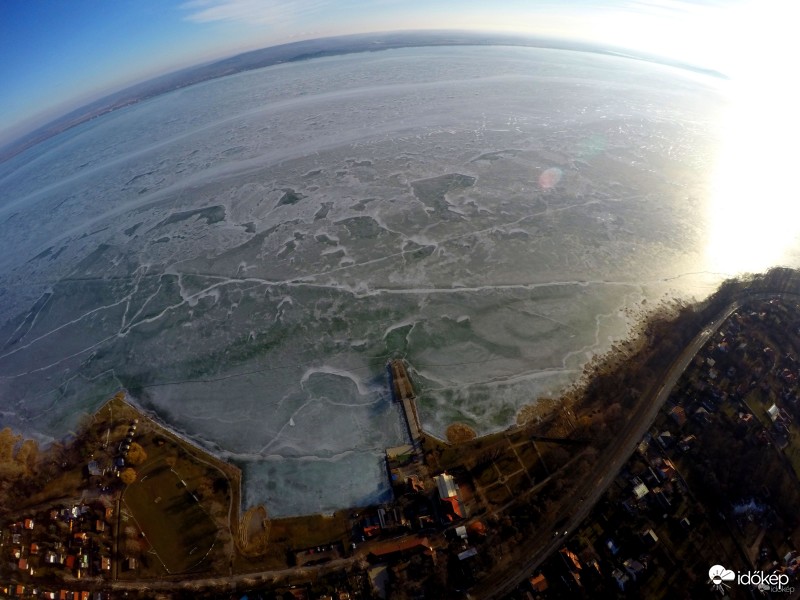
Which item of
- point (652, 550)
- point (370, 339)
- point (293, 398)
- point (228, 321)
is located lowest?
point (652, 550)

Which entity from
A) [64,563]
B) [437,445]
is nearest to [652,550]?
[437,445]

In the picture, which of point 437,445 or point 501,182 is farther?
point 501,182

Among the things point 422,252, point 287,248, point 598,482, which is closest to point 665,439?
point 598,482

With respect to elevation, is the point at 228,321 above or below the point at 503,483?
above

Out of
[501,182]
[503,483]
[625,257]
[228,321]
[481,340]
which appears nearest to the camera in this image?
[503,483]

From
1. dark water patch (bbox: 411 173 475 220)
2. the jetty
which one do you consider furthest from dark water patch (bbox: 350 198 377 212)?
the jetty

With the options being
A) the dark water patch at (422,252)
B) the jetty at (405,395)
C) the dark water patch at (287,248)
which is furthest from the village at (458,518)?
the dark water patch at (287,248)

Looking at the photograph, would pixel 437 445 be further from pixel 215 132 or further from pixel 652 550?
pixel 215 132
